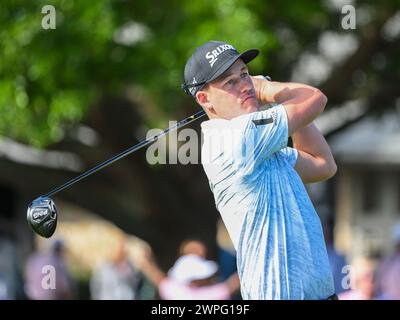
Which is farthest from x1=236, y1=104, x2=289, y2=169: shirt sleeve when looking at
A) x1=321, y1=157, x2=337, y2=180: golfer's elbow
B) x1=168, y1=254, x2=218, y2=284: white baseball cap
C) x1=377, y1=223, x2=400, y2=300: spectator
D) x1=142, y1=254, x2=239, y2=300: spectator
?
x1=377, y1=223, x2=400, y2=300: spectator

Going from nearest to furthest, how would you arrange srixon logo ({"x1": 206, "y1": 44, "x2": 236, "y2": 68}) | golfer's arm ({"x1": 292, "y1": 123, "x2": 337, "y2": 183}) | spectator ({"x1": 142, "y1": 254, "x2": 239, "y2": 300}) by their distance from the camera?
srixon logo ({"x1": 206, "y1": 44, "x2": 236, "y2": 68}), golfer's arm ({"x1": 292, "y1": 123, "x2": 337, "y2": 183}), spectator ({"x1": 142, "y1": 254, "x2": 239, "y2": 300})

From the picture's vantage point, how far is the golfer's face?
4852 millimetres

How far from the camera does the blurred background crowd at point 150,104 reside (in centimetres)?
1089

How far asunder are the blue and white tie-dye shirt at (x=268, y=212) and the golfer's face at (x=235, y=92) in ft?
0.21

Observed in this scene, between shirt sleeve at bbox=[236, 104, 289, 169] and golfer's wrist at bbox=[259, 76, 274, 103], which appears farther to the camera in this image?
golfer's wrist at bbox=[259, 76, 274, 103]

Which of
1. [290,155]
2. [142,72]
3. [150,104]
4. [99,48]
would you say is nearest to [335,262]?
[142,72]

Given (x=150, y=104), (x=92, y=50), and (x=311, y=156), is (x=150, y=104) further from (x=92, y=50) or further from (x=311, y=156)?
(x=311, y=156)

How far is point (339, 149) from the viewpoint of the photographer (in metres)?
21.2

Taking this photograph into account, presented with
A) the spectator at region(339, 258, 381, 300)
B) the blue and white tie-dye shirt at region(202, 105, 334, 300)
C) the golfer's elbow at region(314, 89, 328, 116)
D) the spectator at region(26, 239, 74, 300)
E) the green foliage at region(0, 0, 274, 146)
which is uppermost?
the green foliage at region(0, 0, 274, 146)

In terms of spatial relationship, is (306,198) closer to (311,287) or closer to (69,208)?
(311,287)

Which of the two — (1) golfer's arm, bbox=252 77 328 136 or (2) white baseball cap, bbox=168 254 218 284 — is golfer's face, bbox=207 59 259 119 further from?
(2) white baseball cap, bbox=168 254 218 284

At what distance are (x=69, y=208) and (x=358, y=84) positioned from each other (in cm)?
1212

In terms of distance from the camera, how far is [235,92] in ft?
16.0
